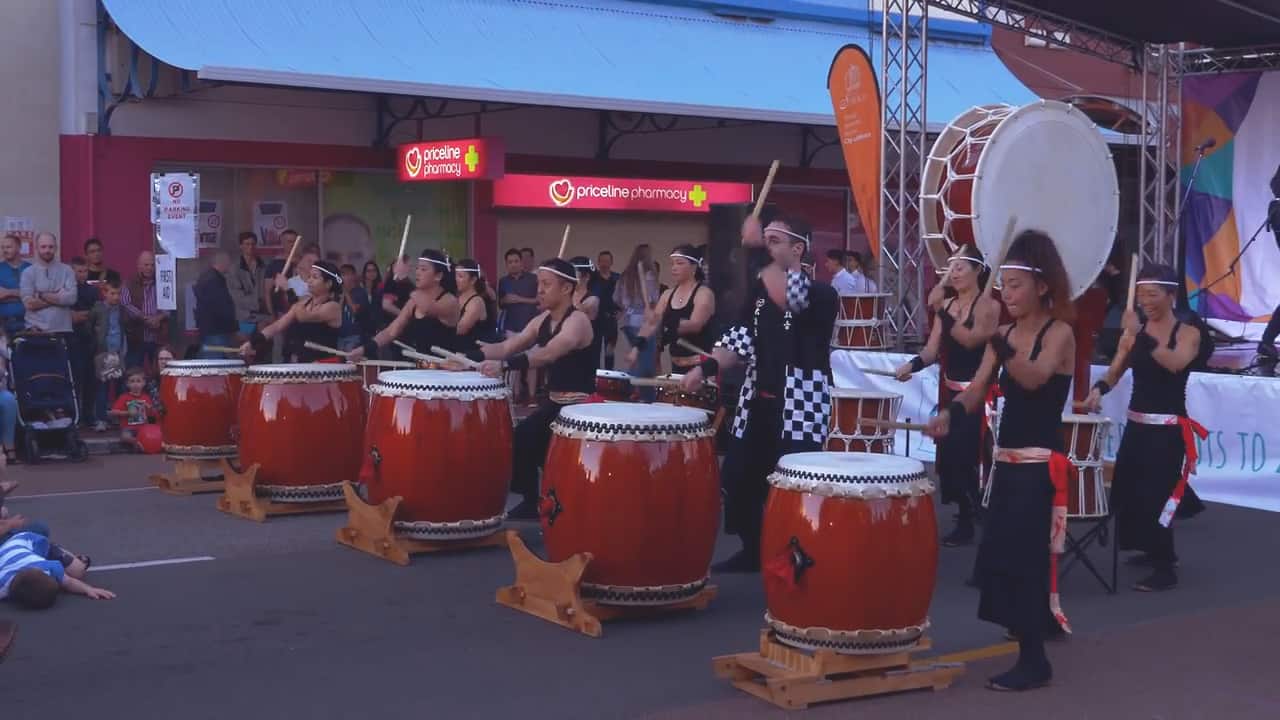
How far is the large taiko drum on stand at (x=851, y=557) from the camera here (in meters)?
5.81

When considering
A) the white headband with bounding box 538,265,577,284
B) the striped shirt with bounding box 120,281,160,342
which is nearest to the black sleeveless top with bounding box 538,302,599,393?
the white headband with bounding box 538,265,577,284

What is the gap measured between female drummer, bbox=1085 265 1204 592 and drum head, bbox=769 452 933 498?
8.90 feet

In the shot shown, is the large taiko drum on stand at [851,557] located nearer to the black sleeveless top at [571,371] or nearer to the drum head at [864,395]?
the black sleeveless top at [571,371]

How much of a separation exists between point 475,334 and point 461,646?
393cm

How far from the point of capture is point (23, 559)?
289 inches

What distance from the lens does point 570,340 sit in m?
8.68

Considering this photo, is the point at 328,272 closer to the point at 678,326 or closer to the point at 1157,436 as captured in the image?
the point at 678,326

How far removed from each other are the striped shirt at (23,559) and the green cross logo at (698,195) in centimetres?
1396

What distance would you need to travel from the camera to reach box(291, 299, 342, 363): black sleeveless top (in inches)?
422

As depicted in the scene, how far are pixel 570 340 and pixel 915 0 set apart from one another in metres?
7.50

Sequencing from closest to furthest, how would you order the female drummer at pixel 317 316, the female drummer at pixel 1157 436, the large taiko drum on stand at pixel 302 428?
the female drummer at pixel 1157 436
the large taiko drum on stand at pixel 302 428
the female drummer at pixel 317 316

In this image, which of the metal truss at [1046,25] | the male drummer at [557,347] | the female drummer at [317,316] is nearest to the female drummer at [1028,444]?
the male drummer at [557,347]

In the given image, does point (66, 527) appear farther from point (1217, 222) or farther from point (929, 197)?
point (1217, 222)

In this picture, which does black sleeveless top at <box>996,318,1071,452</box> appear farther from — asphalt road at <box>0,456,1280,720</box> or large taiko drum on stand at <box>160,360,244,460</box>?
large taiko drum on stand at <box>160,360,244,460</box>
